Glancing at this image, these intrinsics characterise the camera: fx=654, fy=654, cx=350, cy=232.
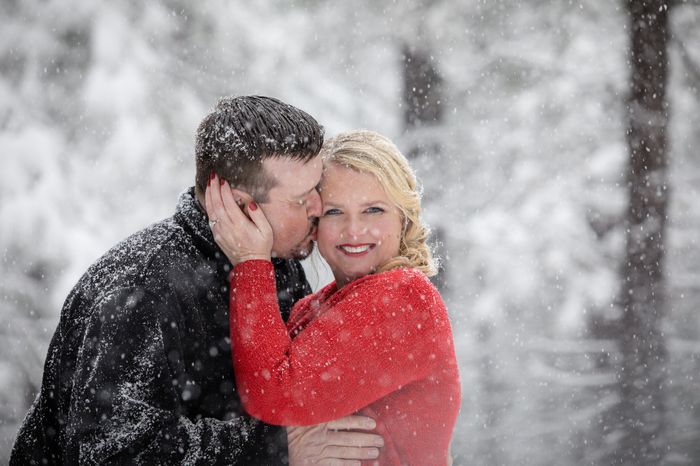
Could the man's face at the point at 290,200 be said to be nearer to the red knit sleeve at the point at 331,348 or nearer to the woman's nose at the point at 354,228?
the woman's nose at the point at 354,228

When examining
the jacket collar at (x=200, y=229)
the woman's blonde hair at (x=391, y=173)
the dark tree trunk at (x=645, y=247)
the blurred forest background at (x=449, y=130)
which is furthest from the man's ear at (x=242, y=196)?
the dark tree trunk at (x=645, y=247)

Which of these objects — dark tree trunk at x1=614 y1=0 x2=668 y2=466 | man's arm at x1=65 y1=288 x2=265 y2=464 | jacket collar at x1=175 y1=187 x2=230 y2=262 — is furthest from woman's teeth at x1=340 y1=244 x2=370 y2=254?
dark tree trunk at x1=614 y1=0 x2=668 y2=466

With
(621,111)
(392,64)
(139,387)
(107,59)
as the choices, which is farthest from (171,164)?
(139,387)

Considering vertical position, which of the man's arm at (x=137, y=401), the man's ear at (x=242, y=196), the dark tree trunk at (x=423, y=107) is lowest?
the man's arm at (x=137, y=401)

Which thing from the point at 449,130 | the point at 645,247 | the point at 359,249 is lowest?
the point at 359,249

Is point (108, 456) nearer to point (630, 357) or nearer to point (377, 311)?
point (377, 311)

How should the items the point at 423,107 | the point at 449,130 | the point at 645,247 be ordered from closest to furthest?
the point at 423,107 < the point at 449,130 < the point at 645,247

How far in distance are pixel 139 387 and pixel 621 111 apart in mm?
6465

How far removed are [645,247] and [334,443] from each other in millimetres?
5966

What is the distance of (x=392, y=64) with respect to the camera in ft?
22.5

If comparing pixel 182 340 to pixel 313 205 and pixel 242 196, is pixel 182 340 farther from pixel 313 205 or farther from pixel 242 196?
pixel 313 205

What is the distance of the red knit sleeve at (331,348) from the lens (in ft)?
6.68

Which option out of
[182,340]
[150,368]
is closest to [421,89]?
[182,340]

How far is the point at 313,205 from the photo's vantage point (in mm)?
2492
